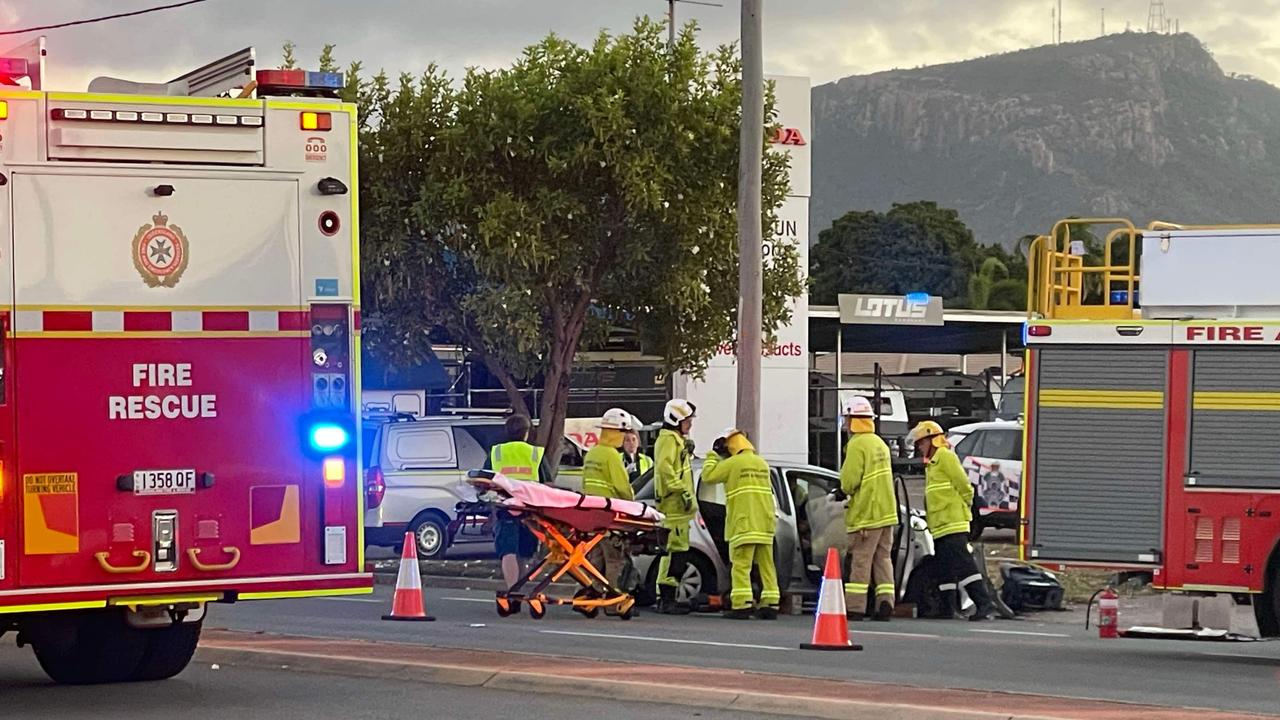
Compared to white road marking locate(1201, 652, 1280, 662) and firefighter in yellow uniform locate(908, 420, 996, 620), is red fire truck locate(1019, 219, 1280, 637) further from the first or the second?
firefighter in yellow uniform locate(908, 420, 996, 620)

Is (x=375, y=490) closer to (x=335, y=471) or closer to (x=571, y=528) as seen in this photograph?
(x=571, y=528)

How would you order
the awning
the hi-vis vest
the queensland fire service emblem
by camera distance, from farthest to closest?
the awning, the hi-vis vest, the queensland fire service emblem

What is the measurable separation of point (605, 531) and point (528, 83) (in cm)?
808

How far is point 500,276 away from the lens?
74.6 ft

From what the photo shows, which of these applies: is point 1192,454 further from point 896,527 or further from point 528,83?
point 528,83

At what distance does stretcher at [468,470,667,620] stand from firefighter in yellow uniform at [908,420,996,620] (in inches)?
92.2

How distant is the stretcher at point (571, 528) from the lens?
1510 cm

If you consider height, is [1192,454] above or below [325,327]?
below

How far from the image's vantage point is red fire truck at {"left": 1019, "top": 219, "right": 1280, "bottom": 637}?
524 inches

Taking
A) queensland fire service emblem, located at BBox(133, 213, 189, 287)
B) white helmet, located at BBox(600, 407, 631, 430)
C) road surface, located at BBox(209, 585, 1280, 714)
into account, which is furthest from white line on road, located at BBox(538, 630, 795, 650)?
queensland fire service emblem, located at BBox(133, 213, 189, 287)

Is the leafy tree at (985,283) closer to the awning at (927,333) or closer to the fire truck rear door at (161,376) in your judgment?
the awning at (927,333)

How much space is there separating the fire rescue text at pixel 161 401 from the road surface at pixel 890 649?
2.92 metres

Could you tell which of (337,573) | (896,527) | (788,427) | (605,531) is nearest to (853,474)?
(896,527)

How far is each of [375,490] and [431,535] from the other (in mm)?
1551
